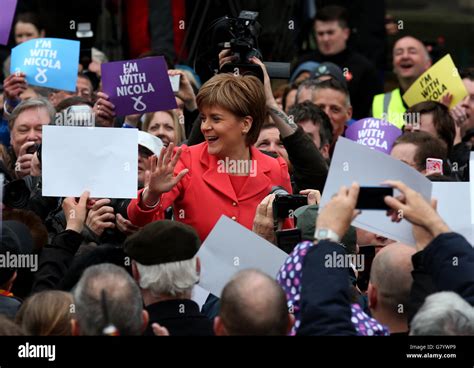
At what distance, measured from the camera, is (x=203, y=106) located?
263 inches

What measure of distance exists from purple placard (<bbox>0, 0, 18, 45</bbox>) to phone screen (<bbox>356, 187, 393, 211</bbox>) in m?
4.12

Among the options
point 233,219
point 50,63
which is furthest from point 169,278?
point 50,63

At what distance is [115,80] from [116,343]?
10.3 ft

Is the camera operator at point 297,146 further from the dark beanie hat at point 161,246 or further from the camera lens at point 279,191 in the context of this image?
the dark beanie hat at point 161,246

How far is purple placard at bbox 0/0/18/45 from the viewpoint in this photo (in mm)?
8469

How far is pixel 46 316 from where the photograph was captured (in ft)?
16.5

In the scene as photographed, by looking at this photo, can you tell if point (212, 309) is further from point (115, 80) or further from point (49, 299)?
point (115, 80)

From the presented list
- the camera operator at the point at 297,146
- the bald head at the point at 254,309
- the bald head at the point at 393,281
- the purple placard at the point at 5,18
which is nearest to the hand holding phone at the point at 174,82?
the camera operator at the point at 297,146

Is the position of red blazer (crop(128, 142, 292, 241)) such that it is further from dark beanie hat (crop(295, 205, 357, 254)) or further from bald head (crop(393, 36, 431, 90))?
bald head (crop(393, 36, 431, 90))

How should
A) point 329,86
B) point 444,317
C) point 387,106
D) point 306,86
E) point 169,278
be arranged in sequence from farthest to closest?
point 387,106
point 306,86
point 329,86
point 169,278
point 444,317

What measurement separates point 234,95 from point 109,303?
2.09 metres

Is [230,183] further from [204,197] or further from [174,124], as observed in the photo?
[174,124]

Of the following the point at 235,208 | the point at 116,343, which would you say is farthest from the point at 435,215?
the point at 235,208

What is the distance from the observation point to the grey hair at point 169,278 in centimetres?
537
